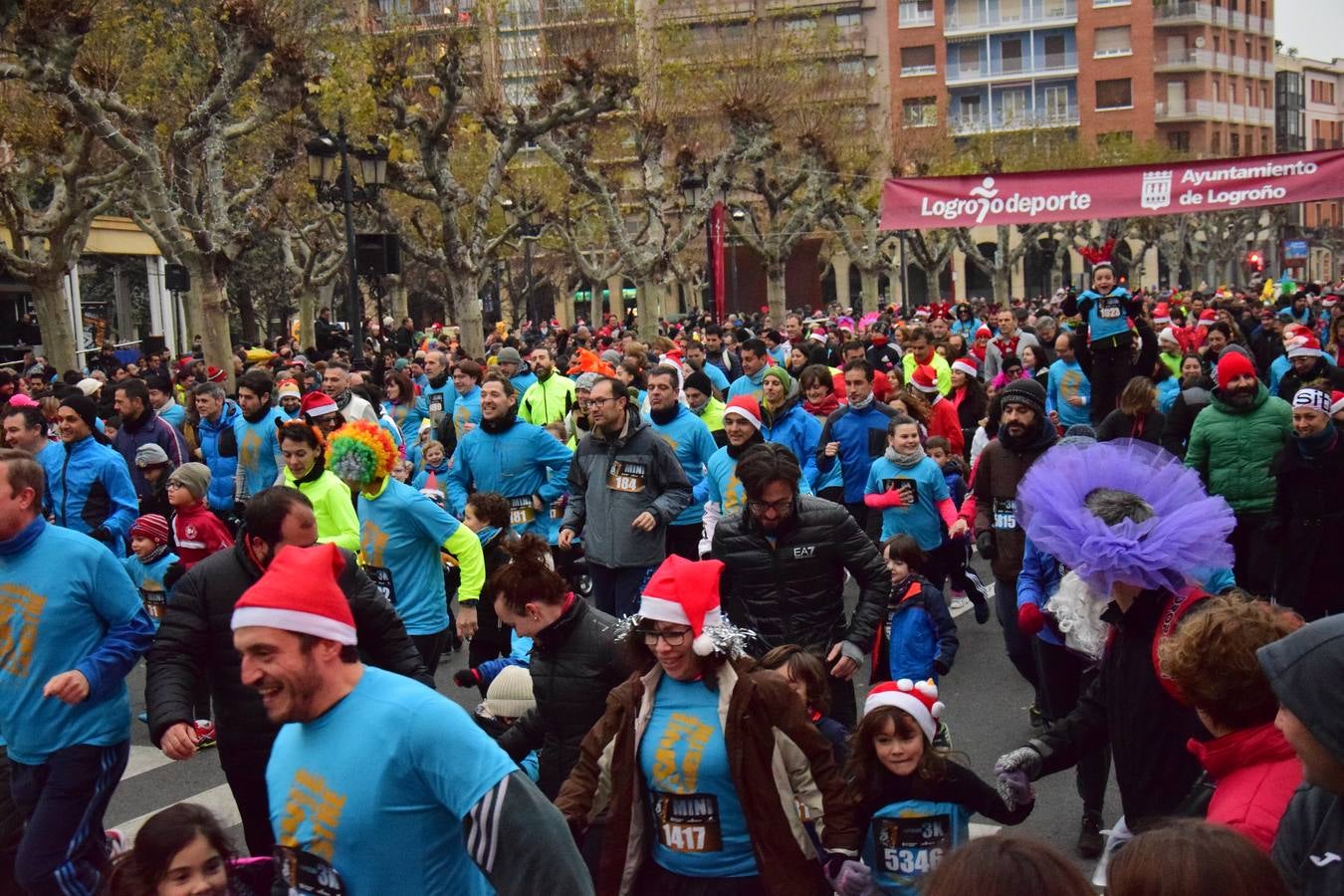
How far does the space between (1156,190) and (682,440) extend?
11.7m

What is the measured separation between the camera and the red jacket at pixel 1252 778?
3.18 m

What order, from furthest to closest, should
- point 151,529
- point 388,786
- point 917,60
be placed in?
point 917,60 < point 151,529 < point 388,786

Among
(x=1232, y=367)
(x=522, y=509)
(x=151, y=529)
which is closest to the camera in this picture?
(x=1232, y=367)

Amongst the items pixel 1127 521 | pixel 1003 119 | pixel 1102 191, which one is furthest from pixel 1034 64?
pixel 1127 521

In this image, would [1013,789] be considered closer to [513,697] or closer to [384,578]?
[513,697]

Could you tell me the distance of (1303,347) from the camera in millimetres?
10812

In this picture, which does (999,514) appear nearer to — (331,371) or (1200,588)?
(1200,588)

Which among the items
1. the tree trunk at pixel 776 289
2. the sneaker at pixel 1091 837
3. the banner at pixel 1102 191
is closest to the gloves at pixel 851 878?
the sneaker at pixel 1091 837

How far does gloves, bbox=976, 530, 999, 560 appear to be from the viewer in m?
7.36

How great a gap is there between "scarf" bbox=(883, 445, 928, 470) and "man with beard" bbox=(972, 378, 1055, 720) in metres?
1.19

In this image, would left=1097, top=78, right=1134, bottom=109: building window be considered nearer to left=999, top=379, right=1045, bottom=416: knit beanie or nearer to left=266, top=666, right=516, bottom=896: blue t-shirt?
left=999, top=379, right=1045, bottom=416: knit beanie

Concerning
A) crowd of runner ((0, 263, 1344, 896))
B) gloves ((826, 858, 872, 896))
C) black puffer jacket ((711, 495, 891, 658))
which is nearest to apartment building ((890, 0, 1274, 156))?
crowd of runner ((0, 263, 1344, 896))

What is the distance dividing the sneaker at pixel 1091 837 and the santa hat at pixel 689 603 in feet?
8.22

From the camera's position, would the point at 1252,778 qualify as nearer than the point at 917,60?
Yes
